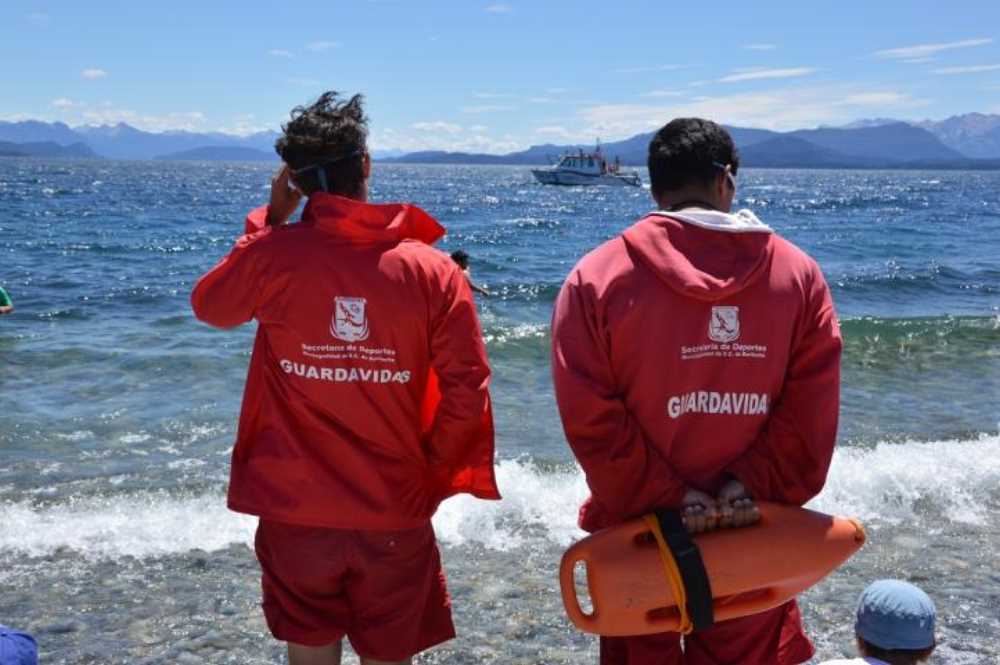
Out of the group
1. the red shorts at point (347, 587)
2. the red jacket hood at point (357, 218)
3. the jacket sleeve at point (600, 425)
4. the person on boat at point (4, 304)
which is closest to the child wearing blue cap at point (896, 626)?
the jacket sleeve at point (600, 425)

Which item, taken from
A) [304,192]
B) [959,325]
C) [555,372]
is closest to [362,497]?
[555,372]

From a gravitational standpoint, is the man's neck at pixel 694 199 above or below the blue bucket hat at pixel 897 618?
above

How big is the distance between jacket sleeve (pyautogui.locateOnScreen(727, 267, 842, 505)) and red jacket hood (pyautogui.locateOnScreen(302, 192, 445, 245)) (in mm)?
1133

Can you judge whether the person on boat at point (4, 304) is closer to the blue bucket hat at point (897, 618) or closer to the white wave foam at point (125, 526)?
the white wave foam at point (125, 526)

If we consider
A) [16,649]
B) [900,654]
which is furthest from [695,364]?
[16,649]

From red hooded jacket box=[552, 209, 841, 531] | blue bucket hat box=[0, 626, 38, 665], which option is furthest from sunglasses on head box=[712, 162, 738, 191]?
blue bucket hat box=[0, 626, 38, 665]

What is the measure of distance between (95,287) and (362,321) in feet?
58.4

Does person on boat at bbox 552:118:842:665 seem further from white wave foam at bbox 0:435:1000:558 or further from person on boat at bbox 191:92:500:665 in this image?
white wave foam at bbox 0:435:1000:558

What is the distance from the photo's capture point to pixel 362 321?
2.61 m

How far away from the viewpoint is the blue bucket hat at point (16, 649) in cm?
239

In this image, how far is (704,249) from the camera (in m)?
2.43

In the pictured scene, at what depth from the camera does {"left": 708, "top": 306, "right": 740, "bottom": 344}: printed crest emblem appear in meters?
2.40

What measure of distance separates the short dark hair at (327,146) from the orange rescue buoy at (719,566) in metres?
1.24

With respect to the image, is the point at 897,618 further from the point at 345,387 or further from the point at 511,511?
the point at 511,511
